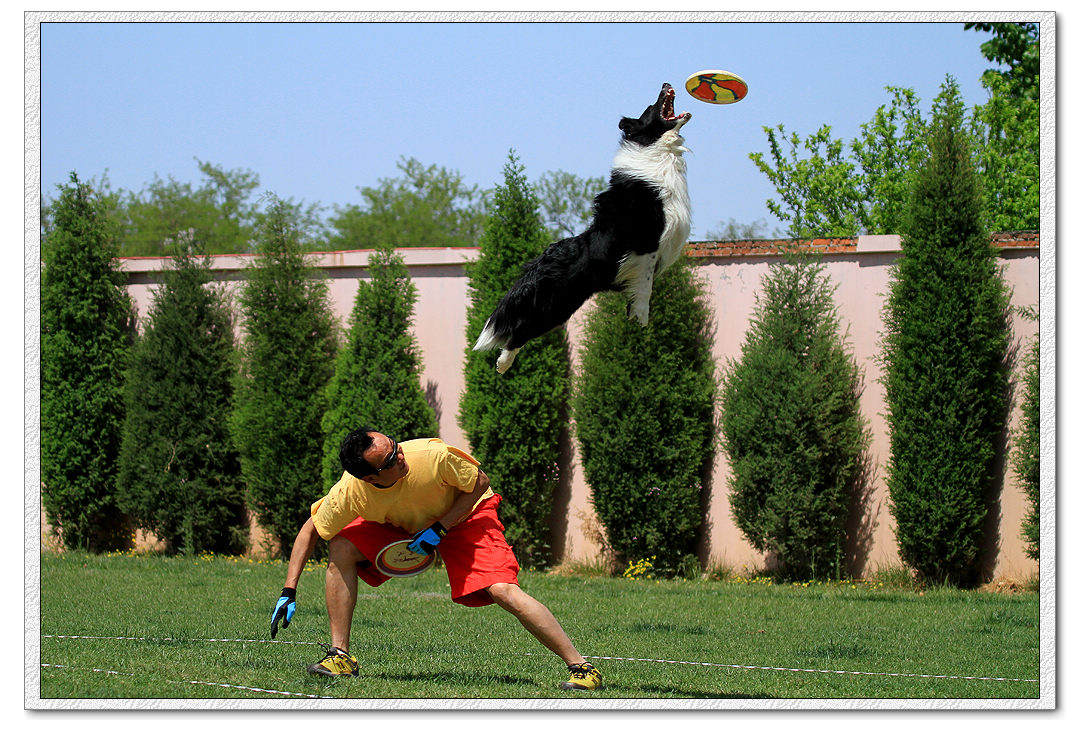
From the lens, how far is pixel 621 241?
11.1 ft

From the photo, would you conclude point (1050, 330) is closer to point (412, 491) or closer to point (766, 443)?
point (412, 491)

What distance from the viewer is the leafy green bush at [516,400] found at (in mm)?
9125

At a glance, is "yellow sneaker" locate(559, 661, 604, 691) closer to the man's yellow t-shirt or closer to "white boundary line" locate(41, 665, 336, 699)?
the man's yellow t-shirt

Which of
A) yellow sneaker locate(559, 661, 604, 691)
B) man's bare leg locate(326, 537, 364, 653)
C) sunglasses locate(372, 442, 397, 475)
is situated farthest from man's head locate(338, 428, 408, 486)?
yellow sneaker locate(559, 661, 604, 691)

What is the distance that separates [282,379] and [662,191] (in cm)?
691

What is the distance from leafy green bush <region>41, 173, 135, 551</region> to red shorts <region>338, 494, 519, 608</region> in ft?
21.3

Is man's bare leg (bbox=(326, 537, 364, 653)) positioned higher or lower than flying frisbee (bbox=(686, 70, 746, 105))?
lower

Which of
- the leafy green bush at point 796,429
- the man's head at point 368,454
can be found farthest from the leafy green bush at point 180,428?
the man's head at point 368,454

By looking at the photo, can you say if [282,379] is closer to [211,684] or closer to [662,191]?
[211,684]

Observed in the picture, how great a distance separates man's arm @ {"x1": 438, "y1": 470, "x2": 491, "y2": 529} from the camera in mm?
4188

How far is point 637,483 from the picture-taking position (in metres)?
8.84

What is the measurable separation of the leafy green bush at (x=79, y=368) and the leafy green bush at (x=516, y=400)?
339 cm

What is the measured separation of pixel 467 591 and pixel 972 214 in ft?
18.7
